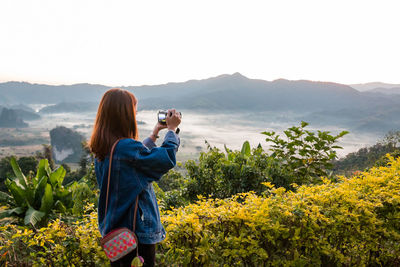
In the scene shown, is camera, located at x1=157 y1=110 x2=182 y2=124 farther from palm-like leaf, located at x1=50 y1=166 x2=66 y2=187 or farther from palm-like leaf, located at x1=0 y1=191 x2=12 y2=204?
palm-like leaf, located at x1=0 y1=191 x2=12 y2=204

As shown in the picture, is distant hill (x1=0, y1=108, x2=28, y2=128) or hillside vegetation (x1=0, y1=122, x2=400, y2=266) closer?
hillside vegetation (x1=0, y1=122, x2=400, y2=266)

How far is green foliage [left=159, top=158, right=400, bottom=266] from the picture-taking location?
167 cm

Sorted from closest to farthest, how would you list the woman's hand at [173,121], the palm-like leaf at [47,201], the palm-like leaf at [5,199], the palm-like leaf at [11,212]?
the woman's hand at [173,121] → the palm-like leaf at [47,201] → the palm-like leaf at [11,212] → the palm-like leaf at [5,199]

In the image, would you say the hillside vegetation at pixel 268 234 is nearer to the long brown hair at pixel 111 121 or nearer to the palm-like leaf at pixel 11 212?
the long brown hair at pixel 111 121

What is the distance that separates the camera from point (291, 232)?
1800 mm

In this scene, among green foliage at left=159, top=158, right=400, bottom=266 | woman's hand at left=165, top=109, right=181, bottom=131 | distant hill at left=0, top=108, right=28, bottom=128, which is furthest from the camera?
distant hill at left=0, top=108, right=28, bottom=128

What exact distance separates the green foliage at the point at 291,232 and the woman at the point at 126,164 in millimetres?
370

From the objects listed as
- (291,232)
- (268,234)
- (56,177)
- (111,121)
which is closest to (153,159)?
(111,121)

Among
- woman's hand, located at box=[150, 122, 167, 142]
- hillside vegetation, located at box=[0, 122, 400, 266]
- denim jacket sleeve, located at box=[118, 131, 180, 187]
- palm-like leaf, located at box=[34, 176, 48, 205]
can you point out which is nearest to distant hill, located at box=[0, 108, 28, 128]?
palm-like leaf, located at box=[34, 176, 48, 205]

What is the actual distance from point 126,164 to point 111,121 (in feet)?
0.76

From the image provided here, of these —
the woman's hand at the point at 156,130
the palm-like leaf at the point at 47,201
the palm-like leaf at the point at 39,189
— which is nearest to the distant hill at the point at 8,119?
the palm-like leaf at the point at 39,189

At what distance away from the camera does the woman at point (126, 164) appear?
4.31ft

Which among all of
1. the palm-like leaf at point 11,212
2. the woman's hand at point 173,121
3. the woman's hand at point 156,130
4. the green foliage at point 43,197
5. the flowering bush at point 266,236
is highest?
the woman's hand at point 173,121

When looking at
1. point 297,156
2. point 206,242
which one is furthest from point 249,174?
point 206,242
